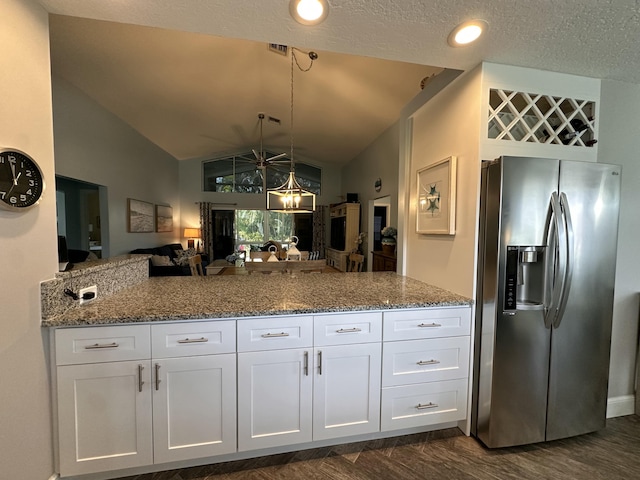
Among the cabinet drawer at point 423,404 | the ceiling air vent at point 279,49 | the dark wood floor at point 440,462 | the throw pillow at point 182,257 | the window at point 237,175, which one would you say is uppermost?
the ceiling air vent at point 279,49

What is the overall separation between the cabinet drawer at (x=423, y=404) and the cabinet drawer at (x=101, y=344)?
1.33m

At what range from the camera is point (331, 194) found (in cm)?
834

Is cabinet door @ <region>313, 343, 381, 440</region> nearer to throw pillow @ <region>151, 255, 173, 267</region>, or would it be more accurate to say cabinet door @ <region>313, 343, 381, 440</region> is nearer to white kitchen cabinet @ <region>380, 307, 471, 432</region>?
white kitchen cabinet @ <region>380, 307, 471, 432</region>

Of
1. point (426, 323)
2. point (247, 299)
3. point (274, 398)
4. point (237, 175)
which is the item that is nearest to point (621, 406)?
point (426, 323)

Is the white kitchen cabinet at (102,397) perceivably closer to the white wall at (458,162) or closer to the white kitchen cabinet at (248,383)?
the white kitchen cabinet at (248,383)

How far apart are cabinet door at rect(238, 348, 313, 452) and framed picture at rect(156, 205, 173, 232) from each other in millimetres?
5559

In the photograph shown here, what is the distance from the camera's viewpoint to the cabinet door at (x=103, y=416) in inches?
51.3

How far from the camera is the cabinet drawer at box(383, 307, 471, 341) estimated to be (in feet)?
5.24

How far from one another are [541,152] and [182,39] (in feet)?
11.3

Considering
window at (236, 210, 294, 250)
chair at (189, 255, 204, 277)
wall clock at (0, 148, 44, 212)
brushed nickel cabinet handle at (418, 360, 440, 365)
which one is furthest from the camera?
window at (236, 210, 294, 250)

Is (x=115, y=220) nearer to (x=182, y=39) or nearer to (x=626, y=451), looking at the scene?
(x=182, y=39)

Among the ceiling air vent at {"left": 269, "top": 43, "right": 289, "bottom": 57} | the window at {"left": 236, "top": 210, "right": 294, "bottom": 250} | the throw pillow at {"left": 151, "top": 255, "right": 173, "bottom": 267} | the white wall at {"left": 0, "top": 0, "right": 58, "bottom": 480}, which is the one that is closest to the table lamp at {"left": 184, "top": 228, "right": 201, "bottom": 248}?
the window at {"left": 236, "top": 210, "right": 294, "bottom": 250}

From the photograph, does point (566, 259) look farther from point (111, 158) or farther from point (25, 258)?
point (111, 158)

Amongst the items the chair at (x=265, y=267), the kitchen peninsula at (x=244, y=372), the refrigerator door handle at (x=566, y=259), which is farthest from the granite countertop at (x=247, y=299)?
the chair at (x=265, y=267)
